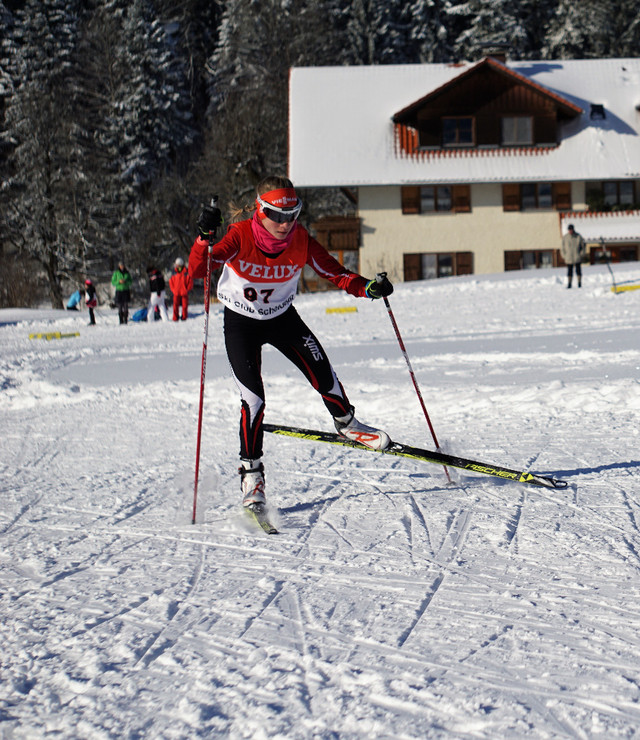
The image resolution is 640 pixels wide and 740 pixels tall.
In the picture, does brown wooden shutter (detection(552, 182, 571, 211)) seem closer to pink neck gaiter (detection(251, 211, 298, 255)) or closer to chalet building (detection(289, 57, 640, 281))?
chalet building (detection(289, 57, 640, 281))

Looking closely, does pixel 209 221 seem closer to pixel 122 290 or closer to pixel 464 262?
pixel 122 290

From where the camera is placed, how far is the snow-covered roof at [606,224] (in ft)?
101

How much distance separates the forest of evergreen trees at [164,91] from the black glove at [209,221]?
30.8m

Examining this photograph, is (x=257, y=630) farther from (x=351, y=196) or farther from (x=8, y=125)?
(x=8, y=125)

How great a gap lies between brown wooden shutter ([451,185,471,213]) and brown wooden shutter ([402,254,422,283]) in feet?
8.34

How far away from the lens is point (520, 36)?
44.4 m

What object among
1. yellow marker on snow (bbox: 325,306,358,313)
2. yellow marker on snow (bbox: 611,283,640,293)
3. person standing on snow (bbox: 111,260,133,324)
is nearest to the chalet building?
person standing on snow (bbox: 111,260,133,324)

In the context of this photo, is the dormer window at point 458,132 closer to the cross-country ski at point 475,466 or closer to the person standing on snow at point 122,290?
the person standing on snow at point 122,290

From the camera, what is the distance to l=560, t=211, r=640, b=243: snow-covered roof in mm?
30844

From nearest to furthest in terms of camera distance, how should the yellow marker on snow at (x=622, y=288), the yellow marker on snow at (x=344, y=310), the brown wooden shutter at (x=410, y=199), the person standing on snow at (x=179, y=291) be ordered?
the yellow marker on snow at (x=622, y=288) < the yellow marker on snow at (x=344, y=310) < the person standing on snow at (x=179, y=291) < the brown wooden shutter at (x=410, y=199)

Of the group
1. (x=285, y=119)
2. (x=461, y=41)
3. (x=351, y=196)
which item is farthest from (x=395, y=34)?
(x=351, y=196)

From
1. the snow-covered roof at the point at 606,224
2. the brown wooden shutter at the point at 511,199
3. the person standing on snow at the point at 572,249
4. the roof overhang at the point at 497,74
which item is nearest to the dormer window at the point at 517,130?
the roof overhang at the point at 497,74

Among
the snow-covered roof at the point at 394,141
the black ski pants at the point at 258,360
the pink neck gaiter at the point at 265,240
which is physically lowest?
the black ski pants at the point at 258,360

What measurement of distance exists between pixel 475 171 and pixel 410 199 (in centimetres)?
280
